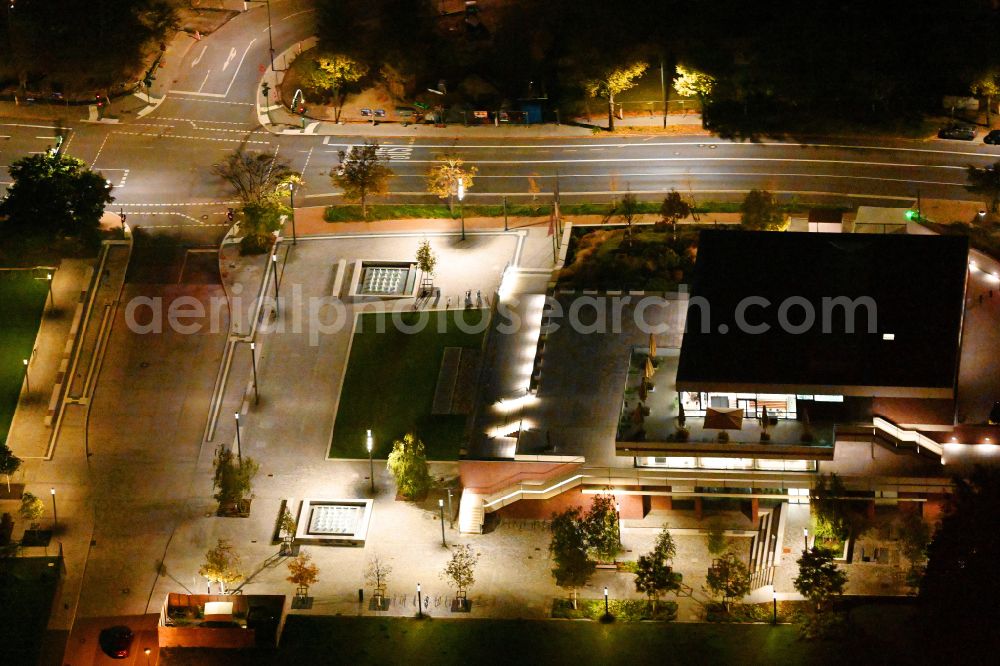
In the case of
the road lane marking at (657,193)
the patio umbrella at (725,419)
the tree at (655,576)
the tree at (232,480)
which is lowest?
the tree at (655,576)

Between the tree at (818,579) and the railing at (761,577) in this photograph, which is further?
the railing at (761,577)

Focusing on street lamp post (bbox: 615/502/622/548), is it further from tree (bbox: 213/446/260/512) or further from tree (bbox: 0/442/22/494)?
tree (bbox: 0/442/22/494)

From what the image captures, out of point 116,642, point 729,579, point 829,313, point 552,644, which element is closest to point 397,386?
point 552,644

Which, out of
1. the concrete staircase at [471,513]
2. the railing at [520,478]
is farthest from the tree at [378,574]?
the railing at [520,478]

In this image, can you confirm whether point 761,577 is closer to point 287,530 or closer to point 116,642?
point 287,530

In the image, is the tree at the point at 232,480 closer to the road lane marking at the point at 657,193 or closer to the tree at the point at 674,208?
the road lane marking at the point at 657,193

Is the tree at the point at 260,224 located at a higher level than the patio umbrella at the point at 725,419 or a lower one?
higher

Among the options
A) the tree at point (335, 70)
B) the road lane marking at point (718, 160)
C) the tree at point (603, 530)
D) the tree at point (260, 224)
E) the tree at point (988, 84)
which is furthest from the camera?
the tree at point (335, 70)

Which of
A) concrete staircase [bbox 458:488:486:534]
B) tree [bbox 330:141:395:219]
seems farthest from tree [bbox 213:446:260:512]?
tree [bbox 330:141:395:219]
